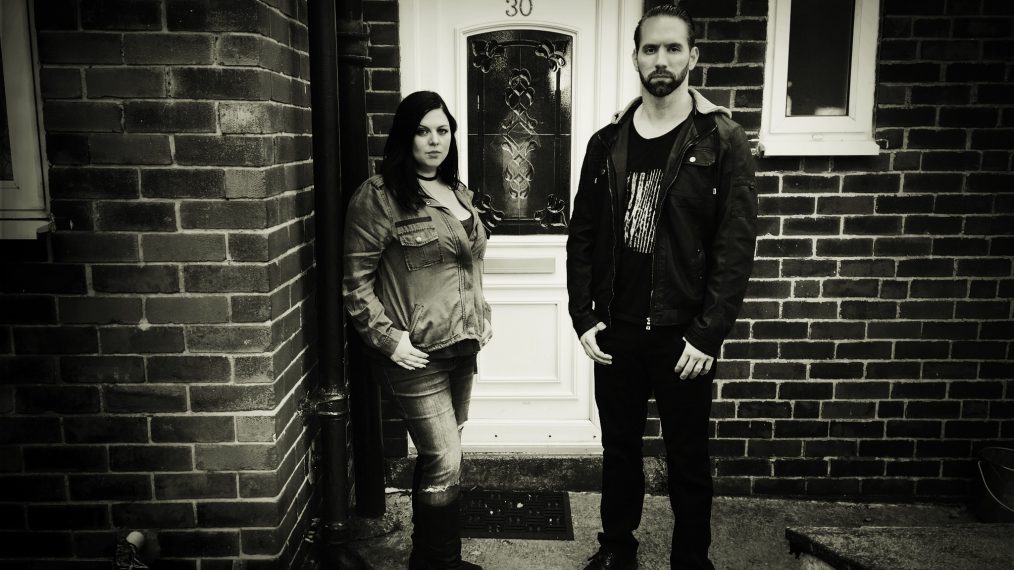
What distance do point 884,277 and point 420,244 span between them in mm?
2463

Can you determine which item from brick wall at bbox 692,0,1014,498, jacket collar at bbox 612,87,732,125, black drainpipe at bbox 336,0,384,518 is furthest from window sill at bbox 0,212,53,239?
brick wall at bbox 692,0,1014,498

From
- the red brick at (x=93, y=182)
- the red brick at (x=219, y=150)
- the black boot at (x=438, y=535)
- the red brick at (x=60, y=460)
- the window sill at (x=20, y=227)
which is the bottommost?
the black boot at (x=438, y=535)

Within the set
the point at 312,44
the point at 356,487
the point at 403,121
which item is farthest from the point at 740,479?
the point at 312,44

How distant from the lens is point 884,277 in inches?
146

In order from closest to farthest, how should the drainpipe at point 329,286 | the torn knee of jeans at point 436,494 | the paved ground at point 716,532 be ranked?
the torn knee of jeans at point 436,494, the drainpipe at point 329,286, the paved ground at point 716,532

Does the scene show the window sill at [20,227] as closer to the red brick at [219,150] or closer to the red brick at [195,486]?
the red brick at [219,150]

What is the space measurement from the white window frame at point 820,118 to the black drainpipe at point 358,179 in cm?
194

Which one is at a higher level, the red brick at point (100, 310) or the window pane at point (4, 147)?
the window pane at point (4, 147)

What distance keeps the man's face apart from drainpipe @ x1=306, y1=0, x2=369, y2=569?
124 centimetres

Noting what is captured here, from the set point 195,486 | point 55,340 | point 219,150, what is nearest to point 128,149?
point 219,150

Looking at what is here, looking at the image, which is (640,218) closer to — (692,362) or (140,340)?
(692,362)

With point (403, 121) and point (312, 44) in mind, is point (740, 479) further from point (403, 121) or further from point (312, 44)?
Result: point (312, 44)

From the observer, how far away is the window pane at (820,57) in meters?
3.60

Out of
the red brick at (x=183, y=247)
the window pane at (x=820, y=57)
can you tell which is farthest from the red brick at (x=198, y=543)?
the window pane at (x=820, y=57)
